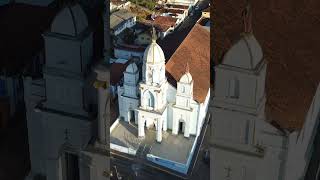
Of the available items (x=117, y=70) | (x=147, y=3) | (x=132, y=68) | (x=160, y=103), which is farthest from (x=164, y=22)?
(x=160, y=103)

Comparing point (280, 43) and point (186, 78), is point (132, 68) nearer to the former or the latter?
point (186, 78)

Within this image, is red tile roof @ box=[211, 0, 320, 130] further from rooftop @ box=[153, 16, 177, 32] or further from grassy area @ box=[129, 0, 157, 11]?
grassy area @ box=[129, 0, 157, 11]

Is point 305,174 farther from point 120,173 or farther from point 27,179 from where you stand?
point 120,173

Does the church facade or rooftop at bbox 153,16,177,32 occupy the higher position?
the church facade

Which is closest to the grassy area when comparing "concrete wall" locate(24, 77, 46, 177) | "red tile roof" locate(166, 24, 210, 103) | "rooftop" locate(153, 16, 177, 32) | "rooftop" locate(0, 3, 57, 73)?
"rooftop" locate(153, 16, 177, 32)

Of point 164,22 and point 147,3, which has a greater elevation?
point 147,3

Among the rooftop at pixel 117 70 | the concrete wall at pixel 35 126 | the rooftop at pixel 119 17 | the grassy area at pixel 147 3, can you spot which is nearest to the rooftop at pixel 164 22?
the rooftop at pixel 119 17
